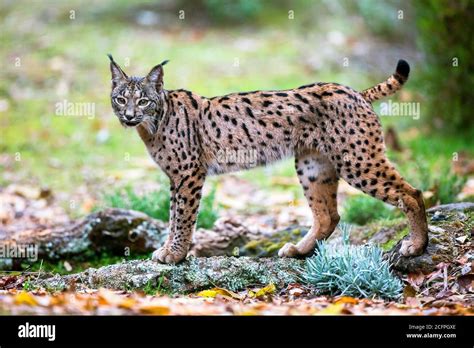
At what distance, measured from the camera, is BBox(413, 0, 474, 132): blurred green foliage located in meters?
15.5

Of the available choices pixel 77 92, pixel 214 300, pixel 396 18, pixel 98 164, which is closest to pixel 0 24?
pixel 77 92

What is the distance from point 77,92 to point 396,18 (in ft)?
30.2

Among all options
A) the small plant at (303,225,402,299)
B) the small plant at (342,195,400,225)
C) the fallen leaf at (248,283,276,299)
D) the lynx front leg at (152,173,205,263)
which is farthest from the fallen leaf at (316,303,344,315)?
the small plant at (342,195,400,225)

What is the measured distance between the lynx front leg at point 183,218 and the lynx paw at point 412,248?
7.61ft

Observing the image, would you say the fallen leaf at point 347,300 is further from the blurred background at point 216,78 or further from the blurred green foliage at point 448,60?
the blurred green foliage at point 448,60

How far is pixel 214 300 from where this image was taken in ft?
25.0

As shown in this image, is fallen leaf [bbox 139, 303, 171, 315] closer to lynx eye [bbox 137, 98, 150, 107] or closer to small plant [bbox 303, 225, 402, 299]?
small plant [bbox 303, 225, 402, 299]

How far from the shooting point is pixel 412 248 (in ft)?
27.3

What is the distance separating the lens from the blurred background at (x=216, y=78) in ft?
42.4

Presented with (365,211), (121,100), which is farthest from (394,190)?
(121,100)

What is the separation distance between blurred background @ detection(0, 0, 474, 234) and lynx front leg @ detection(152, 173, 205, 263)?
87.5 inches

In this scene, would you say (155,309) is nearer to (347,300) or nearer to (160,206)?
(347,300)

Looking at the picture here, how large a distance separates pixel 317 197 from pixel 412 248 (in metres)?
1.40
